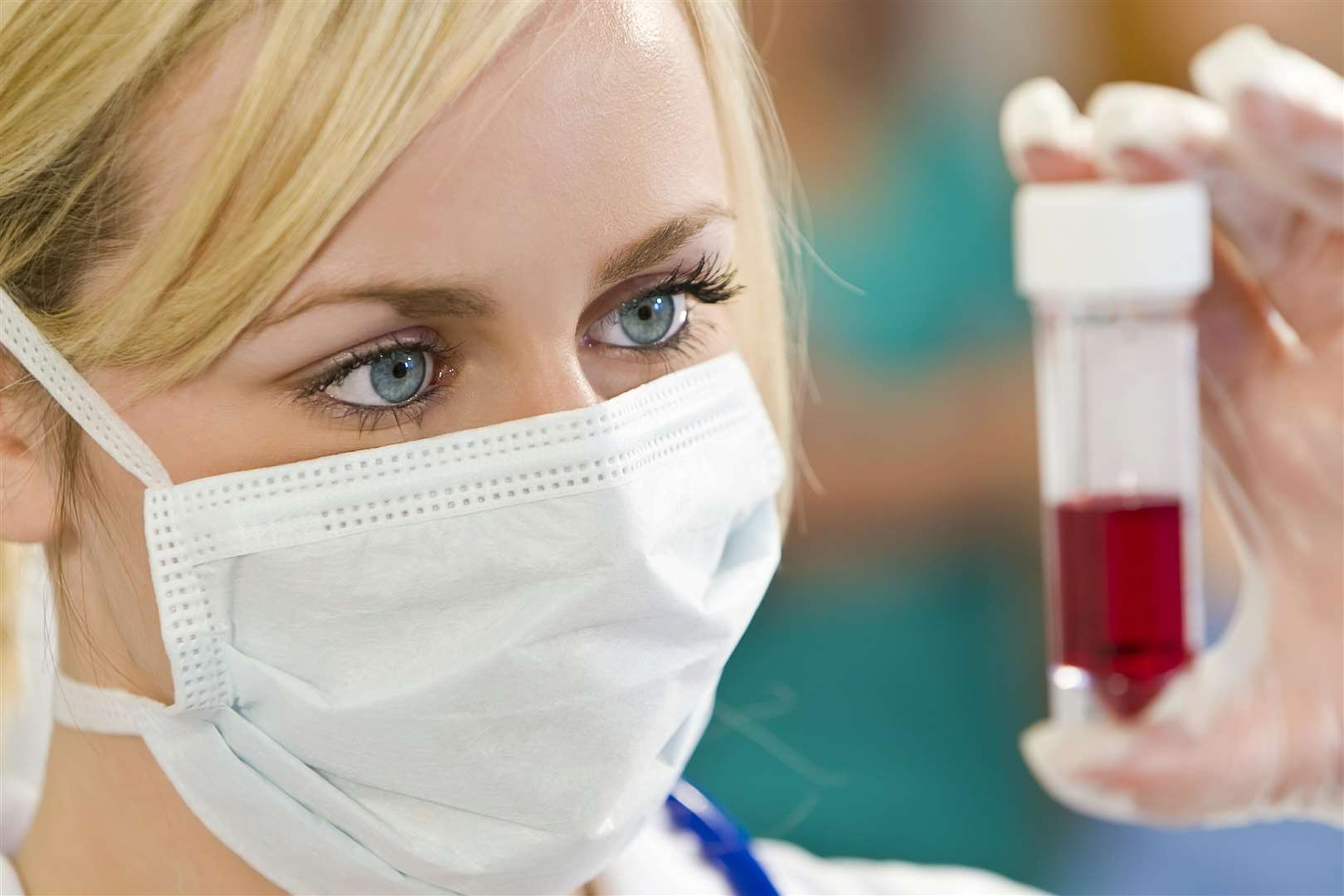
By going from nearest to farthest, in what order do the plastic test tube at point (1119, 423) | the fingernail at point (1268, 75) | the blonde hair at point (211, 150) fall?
the blonde hair at point (211, 150) → the fingernail at point (1268, 75) → the plastic test tube at point (1119, 423)

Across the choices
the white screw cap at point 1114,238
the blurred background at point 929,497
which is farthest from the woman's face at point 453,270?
the blurred background at point 929,497

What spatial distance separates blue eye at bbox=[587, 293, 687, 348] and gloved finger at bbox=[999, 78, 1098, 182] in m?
0.37

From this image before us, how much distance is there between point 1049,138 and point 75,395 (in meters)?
0.75

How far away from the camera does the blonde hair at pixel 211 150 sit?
76cm

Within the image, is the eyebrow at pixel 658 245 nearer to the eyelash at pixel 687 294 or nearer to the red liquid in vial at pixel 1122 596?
the eyelash at pixel 687 294

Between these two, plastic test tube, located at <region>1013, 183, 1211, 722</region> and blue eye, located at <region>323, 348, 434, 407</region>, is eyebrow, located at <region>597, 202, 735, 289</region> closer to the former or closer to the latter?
blue eye, located at <region>323, 348, 434, 407</region>

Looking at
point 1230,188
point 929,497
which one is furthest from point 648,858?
point 929,497

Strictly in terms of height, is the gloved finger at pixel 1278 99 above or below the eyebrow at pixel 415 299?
above

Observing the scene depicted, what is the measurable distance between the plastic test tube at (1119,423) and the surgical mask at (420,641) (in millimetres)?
451

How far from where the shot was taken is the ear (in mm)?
837

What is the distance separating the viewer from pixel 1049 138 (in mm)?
1164

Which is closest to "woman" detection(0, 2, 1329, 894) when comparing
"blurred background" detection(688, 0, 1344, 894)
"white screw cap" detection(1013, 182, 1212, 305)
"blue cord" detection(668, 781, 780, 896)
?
"blue cord" detection(668, 781, 780, 896)

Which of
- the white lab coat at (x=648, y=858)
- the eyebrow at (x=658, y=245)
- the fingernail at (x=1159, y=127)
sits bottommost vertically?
the white lab coat at (x=648, y=858)

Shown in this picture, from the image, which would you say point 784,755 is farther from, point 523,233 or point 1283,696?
point 523,233
